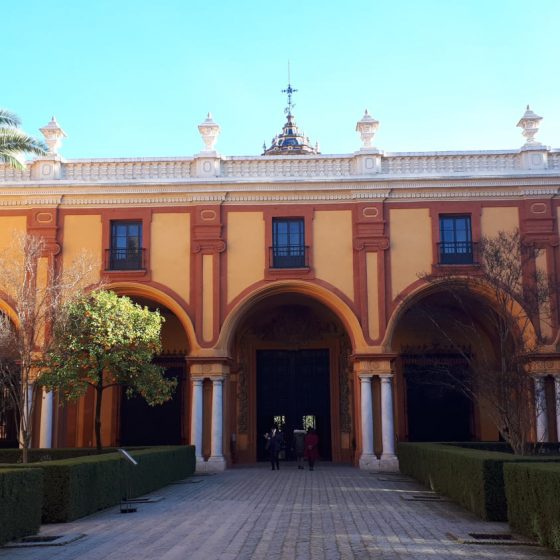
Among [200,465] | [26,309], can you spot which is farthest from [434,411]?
[26,309]

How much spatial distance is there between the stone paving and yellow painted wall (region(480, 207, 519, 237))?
9.66m

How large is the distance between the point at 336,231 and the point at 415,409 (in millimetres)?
6959

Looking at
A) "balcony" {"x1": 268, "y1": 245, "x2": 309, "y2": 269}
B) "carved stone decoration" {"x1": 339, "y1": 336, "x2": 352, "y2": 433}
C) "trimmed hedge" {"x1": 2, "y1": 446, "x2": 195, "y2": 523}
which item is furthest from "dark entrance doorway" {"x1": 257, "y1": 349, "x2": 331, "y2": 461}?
"trimmed hedge" {"x1": 2, "y1": 446, "x2": 195, "y2": 523}

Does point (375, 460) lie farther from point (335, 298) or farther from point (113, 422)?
point (113, 422)

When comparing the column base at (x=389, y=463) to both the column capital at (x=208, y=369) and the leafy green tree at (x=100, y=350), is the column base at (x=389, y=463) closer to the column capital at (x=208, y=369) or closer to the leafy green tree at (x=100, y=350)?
the column capital at (x=208, y=369)

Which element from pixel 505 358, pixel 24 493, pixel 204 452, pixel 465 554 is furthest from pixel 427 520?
pixel 204 452

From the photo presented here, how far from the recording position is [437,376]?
25.3m

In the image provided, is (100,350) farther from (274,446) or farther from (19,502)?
(19,502)

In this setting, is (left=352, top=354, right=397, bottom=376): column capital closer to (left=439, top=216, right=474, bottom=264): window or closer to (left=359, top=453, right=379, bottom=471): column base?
(left=359, top=453, right=379, bottom=471): column base

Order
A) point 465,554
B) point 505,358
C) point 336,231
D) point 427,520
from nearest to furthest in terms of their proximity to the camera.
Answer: point 465,554
point 427,520
point 505,358
point 336,231

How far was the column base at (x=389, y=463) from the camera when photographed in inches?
861

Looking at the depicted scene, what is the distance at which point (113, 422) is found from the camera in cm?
2580

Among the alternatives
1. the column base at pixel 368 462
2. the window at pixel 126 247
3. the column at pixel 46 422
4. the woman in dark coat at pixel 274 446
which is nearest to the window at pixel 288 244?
the window at pixel 126 247

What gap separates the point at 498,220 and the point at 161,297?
10381mm
